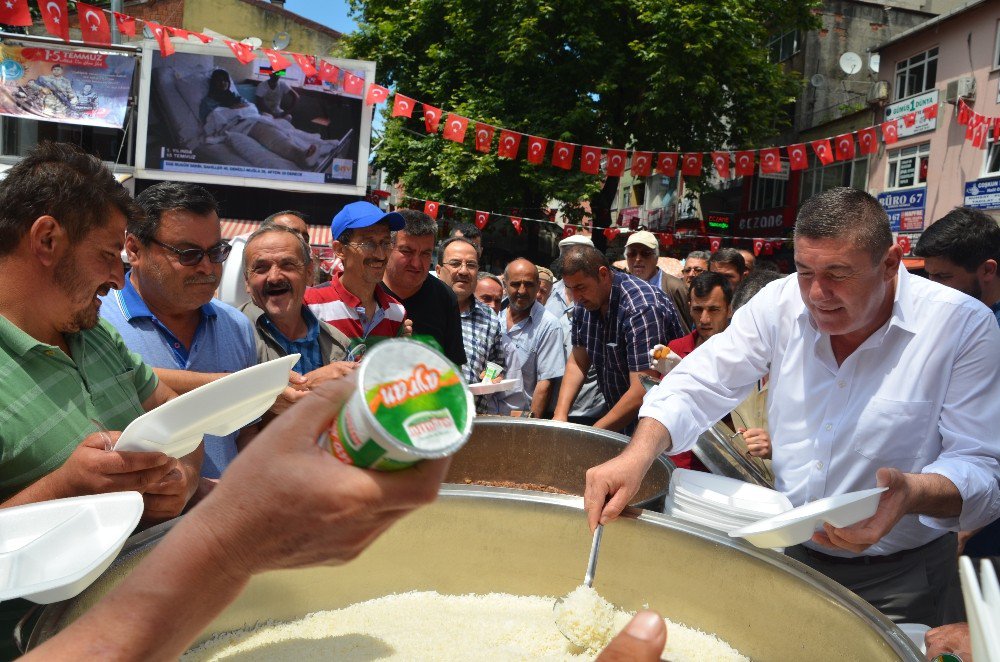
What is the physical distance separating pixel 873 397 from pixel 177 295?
204cm

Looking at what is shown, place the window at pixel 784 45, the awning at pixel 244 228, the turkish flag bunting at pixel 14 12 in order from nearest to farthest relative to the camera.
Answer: the turkish flag bunting at pixel 14 12
the awning at pixel 244 228
the window at pixel 784 45

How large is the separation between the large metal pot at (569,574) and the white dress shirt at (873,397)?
0.45 meters

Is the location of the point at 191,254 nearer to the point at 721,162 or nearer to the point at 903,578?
the point at 903,578

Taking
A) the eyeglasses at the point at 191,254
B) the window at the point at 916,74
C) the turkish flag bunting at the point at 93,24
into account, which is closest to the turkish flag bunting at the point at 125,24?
the turkish flag bunting at the point at 93,24

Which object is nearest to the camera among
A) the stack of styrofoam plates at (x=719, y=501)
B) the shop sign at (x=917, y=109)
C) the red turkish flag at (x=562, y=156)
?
the stack of styrofoam plates at (x=719, y=501)

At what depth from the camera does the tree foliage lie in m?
14.7

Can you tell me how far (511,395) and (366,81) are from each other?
7593mm

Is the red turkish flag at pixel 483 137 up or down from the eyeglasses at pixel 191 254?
up

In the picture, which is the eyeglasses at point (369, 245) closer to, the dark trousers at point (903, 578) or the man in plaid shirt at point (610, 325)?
the man in plaid shirt at point (610, 325)

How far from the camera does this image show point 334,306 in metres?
3.15

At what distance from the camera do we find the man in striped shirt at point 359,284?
3.15 m

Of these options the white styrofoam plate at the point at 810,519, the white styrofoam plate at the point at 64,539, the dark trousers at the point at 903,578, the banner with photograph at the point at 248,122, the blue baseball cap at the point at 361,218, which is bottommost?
the dark trousers at the point at 903,578

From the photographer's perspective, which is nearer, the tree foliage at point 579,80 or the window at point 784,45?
the tree foliage at point 579,80

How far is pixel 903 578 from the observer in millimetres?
1854
